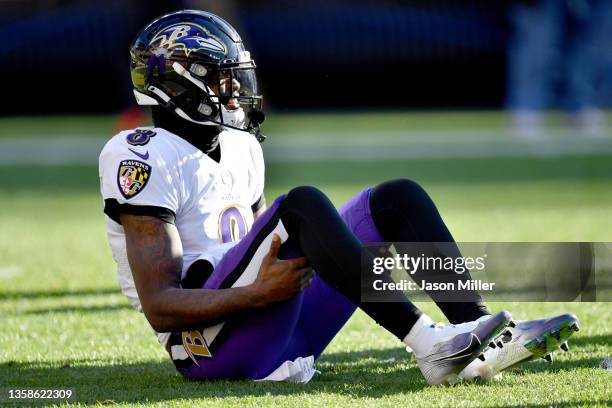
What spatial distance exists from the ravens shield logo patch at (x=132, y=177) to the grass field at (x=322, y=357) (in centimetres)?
71

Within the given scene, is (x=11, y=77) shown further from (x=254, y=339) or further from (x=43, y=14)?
(x=254, y=339)

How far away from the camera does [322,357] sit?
4.52 m

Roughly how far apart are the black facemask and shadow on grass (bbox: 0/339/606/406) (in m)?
0.86

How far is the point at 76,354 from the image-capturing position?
4723 mm

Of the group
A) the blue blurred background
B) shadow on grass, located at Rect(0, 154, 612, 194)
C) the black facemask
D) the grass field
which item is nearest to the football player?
the black facemask

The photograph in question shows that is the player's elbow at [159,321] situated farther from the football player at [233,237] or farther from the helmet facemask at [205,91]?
the helmet facemask at [205,91]

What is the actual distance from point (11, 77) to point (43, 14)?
1.65 meters

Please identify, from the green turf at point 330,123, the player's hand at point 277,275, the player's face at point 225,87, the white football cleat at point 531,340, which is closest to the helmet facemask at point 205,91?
the player's face at point 225,87

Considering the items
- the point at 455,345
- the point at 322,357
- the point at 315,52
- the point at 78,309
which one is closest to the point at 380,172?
the point at 78,309

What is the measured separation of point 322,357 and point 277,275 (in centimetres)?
107

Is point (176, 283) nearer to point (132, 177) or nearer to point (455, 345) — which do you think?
point (132, 177)

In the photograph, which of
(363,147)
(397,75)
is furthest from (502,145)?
(397,75)

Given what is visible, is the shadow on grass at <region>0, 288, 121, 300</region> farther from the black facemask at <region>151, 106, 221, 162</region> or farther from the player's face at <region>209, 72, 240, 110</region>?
the player's face at <region>209, 72, 240, 110</region>

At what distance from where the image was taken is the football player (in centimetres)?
352
